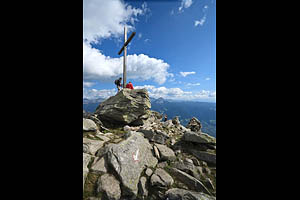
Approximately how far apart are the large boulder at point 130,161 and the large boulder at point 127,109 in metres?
3.71

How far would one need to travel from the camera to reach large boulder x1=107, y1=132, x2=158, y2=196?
3604mm

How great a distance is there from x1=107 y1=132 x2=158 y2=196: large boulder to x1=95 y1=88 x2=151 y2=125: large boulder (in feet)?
12.2

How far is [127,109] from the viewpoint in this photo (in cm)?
871

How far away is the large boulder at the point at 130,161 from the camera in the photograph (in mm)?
3604

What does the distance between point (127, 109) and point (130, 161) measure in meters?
4.94

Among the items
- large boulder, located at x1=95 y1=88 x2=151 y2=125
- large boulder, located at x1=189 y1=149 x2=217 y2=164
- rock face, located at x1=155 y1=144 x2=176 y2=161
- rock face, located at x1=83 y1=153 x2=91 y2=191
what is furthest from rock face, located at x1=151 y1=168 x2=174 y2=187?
large boulder, located at x1=95 y1=88 x2=151 y2=125

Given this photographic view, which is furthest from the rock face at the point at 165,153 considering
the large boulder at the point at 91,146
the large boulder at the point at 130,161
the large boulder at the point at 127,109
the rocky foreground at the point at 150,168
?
the large boulder at the point at 127,109

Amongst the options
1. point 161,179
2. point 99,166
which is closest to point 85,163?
point 99,166

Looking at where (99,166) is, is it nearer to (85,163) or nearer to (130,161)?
(85,163)

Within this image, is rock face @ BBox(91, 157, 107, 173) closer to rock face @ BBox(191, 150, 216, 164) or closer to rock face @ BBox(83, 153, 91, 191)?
rock face @ BBox(83, 153, 91, 191)
